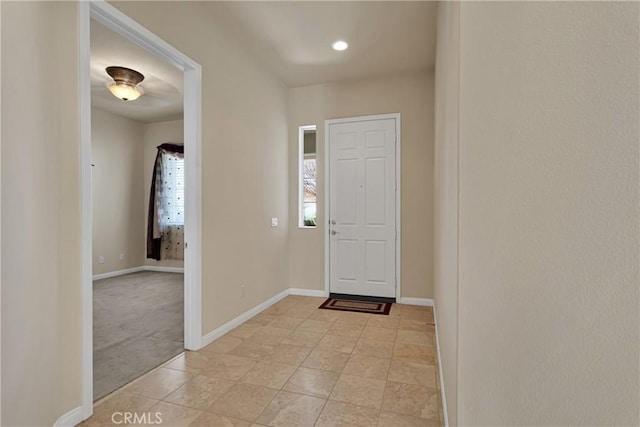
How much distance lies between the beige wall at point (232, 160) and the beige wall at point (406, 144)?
0.52m

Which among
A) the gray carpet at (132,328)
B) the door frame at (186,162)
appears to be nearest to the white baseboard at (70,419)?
the door frame at (186,162)

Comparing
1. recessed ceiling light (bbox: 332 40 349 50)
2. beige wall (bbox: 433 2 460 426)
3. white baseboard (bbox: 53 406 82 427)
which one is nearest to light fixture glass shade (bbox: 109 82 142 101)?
recessed ceiling light (bbox: 332 40 349 50)

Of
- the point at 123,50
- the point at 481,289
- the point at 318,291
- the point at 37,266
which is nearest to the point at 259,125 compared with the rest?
the point at 123,50

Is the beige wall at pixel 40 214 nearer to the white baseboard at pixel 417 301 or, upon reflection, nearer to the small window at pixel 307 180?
the small window at pixel 307 180

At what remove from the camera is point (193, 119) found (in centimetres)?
259

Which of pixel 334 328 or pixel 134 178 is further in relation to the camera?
pixel 134 178

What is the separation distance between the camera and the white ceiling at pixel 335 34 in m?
2.67

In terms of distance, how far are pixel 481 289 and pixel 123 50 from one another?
4.13 meters

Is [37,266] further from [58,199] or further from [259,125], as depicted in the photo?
[259,125]

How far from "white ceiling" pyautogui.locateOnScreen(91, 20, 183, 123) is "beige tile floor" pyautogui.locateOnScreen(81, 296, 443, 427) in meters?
3.13

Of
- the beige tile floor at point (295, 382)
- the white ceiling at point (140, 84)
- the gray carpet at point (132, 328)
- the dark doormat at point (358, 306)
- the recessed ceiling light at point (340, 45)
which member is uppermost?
the white ceiling at point (140, 84)

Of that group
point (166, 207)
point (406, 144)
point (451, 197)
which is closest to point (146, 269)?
point (166, 207)

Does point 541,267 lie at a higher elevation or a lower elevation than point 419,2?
lower

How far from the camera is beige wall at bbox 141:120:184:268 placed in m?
6.22
